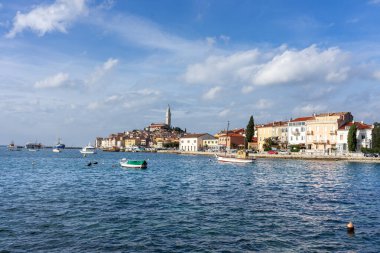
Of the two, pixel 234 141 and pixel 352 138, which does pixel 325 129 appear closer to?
pixel 352 138

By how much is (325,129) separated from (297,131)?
10.9 meters

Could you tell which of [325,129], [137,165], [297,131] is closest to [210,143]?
[297,131]

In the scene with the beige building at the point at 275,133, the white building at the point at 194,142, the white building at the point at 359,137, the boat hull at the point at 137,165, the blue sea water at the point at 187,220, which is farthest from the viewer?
the white building at the point at 194,142

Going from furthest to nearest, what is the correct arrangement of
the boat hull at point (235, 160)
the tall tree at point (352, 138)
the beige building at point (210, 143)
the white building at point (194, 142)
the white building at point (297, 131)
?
the white building at point (194, 142)
the beige building at point (210, 143)
the white building at point (297, 131)
the tall tree at point (352, 138)
the boat hull at point (235, 160)

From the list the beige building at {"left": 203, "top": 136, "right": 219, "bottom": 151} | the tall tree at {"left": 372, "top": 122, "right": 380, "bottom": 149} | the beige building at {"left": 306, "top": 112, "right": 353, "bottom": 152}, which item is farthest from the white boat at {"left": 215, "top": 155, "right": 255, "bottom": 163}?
the beige building at {"left": 203, "top": 136, "right": 219, "bottom": 151}

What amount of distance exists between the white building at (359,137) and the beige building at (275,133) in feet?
67.8

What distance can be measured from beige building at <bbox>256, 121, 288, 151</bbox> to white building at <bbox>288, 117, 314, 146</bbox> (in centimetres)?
305

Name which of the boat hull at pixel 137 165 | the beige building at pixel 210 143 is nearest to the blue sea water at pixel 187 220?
the boat hull at pixel 137 165

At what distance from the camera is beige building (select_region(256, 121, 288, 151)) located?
115 m

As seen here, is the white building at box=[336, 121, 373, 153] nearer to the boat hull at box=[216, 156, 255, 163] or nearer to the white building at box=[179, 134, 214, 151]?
the boat hull at box=[216, 156, 255, 163]

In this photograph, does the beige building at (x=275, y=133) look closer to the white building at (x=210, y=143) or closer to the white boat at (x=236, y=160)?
the white building at (x=210, y=143)

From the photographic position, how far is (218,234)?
1689cm

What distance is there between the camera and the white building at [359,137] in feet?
292

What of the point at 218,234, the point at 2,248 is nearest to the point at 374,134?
the point at 218,234
